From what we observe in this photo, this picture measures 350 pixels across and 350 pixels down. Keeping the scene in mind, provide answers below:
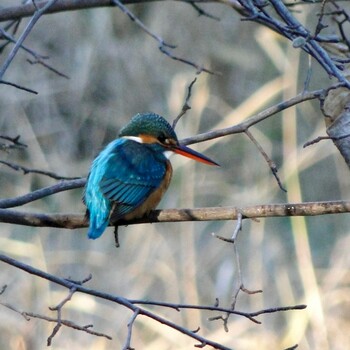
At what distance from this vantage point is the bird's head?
305 centimetres

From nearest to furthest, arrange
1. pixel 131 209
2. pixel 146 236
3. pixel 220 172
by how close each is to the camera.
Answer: pixel 131 209
pixel 146 236
pixel 220 172

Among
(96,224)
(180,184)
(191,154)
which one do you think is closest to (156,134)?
(191,154)

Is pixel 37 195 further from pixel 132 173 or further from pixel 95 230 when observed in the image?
pixel 132 173

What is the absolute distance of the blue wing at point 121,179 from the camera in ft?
8.91

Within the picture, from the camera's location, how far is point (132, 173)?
2967 mm

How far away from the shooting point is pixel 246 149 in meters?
7.13

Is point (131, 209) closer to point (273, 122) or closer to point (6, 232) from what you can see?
point (6, 232)

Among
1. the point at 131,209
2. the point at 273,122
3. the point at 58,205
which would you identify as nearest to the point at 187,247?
the point at 58,205

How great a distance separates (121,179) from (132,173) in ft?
0.22

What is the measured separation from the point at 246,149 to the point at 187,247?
5.96 feet

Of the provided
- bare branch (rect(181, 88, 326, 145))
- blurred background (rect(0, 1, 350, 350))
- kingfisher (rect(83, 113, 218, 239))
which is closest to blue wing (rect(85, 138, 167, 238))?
kingfisher (rect(83, 113, 218, 239))

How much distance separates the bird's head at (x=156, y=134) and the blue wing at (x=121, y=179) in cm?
3

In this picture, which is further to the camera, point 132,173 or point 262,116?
point 132,173

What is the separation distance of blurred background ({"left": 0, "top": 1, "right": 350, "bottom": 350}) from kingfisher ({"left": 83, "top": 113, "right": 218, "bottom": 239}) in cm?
139
